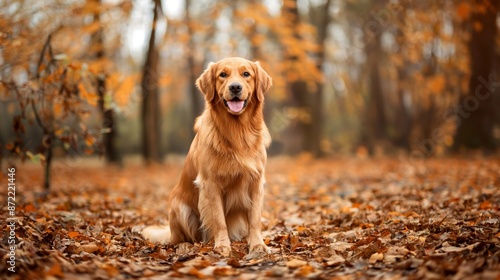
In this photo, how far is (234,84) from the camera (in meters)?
4.14

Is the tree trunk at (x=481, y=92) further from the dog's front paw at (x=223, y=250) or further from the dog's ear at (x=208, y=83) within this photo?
the dog's front paw at (x=223, y=250)

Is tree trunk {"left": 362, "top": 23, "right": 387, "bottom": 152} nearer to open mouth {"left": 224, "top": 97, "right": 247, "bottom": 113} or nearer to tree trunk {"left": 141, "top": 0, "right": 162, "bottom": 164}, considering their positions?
tree trunk {"left": 141, "top": 0, "right": 162, "bottom": 164}

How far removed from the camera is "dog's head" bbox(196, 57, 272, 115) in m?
4.20

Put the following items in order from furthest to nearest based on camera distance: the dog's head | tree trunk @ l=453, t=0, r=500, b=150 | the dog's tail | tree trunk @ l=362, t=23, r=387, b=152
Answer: tree trunk @ l=362, t=23, r=387, b=152, tree trunk @ l=453, t=0, r=500, b=150, the dog's tail, the dog's head

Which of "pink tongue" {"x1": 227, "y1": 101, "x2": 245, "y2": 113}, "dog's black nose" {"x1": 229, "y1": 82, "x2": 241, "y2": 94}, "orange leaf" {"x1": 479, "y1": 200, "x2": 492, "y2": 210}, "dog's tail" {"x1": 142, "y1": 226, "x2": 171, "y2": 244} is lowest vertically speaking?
"dog's tail" {"x1": 142, "y1": 226, "x2": 171, "y2": 244}

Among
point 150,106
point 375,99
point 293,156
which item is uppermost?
point 375,99

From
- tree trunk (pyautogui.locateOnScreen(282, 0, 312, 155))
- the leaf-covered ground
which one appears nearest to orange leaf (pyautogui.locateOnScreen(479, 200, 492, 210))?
the leaf-covered ground

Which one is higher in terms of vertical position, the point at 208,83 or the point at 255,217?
the point at 208,83

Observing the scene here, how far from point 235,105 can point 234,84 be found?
21 cm

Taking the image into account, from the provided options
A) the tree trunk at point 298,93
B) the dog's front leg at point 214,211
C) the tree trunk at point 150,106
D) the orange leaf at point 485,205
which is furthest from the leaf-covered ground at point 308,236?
the tree trunk at point 298,93

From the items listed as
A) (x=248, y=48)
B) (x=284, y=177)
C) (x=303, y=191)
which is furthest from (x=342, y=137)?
(x=303, y=191)

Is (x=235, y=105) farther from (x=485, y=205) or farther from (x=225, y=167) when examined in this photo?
(x=485, y=205)

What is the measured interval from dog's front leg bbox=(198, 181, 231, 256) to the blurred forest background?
2400 millimetres

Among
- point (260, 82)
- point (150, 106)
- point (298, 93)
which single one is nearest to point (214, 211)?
point (260, 82)
